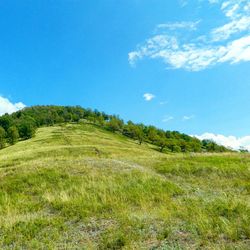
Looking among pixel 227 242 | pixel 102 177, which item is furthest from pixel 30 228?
pixel 102 177

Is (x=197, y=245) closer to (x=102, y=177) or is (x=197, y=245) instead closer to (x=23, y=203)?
(x=23, y=203)

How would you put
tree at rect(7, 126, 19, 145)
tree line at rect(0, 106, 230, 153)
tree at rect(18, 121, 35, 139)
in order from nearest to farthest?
tree at rect(7, 126, 19, 145)
tree line at rect(0, 106, 230, 153)
tree at rect(18, 121, 35, 139)

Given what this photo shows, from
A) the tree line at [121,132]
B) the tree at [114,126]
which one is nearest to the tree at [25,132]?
the tree line at [121,132]

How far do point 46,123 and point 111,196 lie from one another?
6928 inches

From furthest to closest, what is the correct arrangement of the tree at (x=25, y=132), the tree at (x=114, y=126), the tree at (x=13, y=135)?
1. the tree at (x=114, y=126)
2. the tree at (x=25, y=132)
3. the tree at (x=13, y=135)

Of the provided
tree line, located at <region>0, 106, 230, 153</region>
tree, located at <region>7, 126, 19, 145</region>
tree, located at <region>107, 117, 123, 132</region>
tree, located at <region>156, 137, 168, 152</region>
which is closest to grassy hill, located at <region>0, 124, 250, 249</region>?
tree, located at <region>7, 126, 19, 145</region>

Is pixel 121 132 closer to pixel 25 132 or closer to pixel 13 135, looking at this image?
pixel 25 132

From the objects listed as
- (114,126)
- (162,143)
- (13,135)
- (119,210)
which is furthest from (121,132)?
(119,210)

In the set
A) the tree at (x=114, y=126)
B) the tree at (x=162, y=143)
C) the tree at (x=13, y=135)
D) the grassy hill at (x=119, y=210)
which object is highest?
the tree at (x=114, y=126)

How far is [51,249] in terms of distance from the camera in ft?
27.5

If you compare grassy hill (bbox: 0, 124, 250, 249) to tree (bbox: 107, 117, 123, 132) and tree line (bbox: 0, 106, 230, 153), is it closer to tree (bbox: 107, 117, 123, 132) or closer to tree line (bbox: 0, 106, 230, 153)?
tree line (bbox: 0, 106, 230, 153)

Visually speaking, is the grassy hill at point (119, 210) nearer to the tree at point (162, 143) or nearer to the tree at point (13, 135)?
the tree at point (13, 135)

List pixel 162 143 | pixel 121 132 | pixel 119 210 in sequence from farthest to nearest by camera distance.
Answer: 1. pixel 121 132
2. pixel 162 143
3. pixel 119 210

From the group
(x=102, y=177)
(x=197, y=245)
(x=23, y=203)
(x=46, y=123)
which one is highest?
(x=46, y=123)
